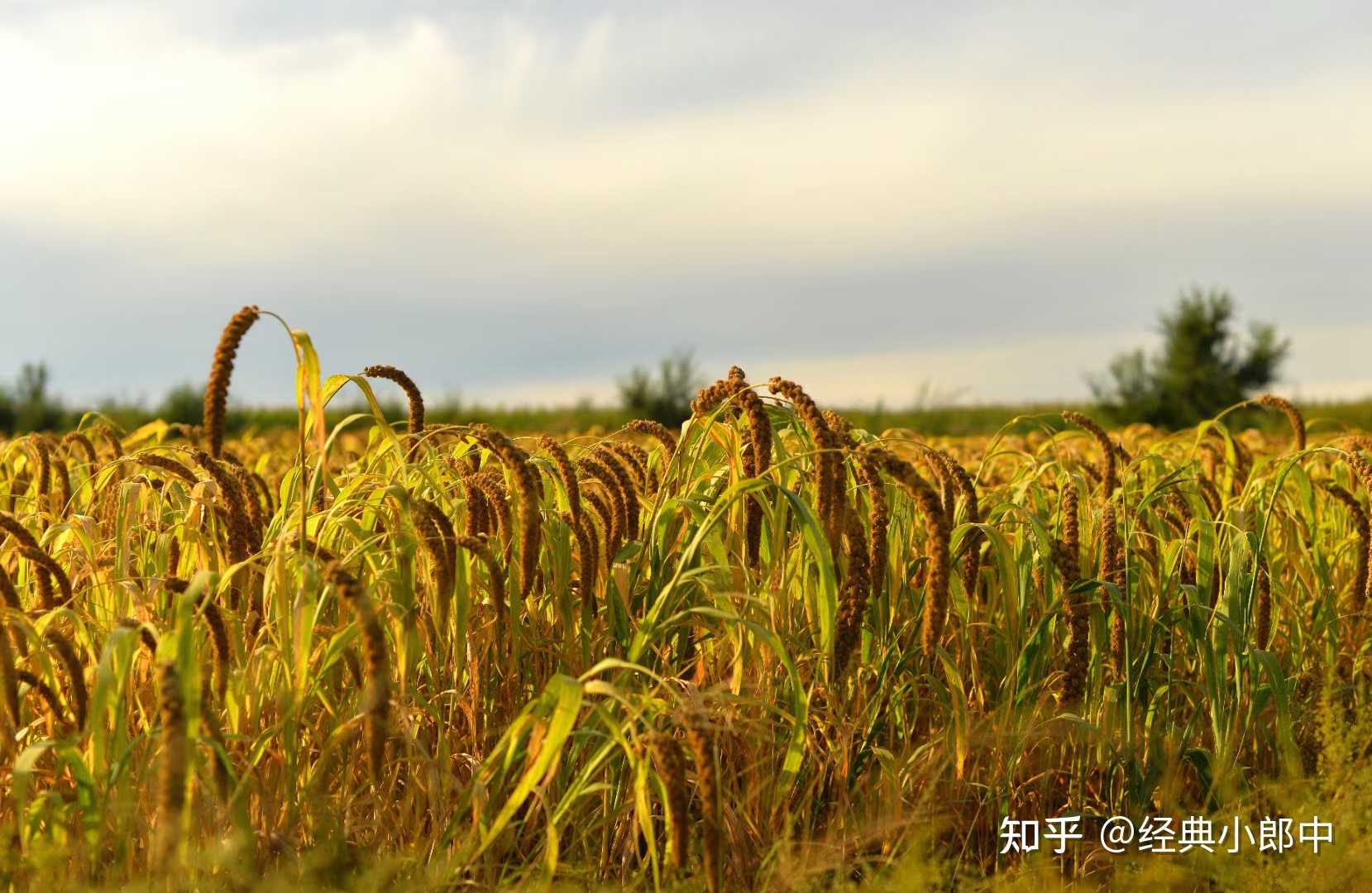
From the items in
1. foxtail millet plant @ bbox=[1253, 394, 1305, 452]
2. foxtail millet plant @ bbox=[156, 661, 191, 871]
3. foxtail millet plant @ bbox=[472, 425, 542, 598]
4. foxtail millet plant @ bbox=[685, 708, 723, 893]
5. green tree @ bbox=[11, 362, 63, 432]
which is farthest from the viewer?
green tree @ bbox=[11, 362, 63, 432]

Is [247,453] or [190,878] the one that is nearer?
[190,878]

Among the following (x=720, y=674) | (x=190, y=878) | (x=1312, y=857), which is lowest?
(x=1312, y=857)

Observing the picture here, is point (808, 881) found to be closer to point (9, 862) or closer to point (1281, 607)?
point (9, 862)

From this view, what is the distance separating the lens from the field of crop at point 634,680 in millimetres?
1756

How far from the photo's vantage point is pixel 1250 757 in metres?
2.79

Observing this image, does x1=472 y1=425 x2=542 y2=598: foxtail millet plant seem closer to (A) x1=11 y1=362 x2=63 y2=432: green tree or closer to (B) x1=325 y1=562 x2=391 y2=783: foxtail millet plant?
(B) x1=325 y1=562 x2=391 y2=783: foxtail millet plant

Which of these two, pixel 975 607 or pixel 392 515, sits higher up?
pixel 392 515

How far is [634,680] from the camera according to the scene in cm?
220

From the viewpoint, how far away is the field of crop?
1.76 m

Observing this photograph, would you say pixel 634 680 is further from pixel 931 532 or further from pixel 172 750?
pixel 172 750

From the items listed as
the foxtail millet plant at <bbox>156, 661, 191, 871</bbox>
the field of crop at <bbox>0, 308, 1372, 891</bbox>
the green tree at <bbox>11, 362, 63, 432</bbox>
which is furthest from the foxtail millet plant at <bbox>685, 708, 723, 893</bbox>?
the green tree at <bbox>11, 362, 63, 432</bbox>

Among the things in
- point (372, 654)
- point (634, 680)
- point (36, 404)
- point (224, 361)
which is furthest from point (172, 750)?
point (36, 404)

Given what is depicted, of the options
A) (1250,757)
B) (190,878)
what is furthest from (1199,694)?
(190,878)

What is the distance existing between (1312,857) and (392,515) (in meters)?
1.88
